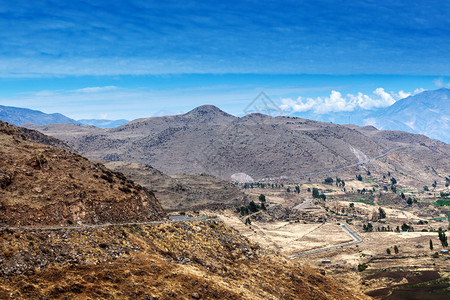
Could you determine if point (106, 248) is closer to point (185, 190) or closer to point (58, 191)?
point (58, 191)

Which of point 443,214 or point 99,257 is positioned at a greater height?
point 99,257

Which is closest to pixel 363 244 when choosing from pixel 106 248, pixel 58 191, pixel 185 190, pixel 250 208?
pixel 250 208

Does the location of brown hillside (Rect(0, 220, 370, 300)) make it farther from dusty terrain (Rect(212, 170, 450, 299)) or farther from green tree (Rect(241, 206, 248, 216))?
green tree (Rect(241, 206, 248, 216))

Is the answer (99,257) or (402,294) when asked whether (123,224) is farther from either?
(402,294)

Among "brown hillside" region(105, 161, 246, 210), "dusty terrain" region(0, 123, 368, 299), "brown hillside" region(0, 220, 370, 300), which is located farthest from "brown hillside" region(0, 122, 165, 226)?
"brown hillside" region(105, 161, 246, 210)

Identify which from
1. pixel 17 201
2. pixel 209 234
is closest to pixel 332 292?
pixel 209 234

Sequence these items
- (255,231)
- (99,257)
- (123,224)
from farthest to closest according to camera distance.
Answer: (255,231) < (123,224) < (99,257)

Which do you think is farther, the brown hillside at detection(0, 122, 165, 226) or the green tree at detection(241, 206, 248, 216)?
the green tree at detection(241, 206, 248, 216)

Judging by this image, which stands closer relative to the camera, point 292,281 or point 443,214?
point 292,281
